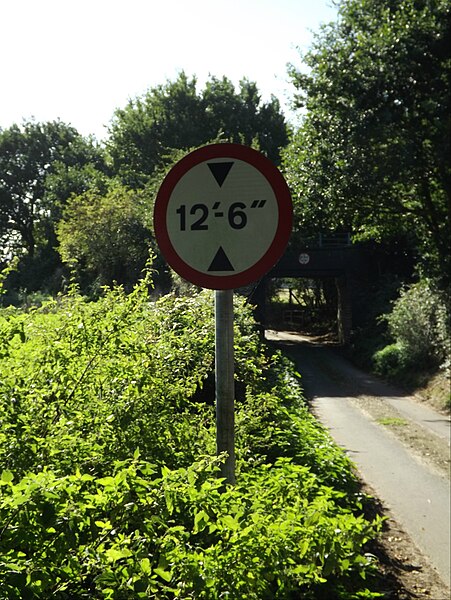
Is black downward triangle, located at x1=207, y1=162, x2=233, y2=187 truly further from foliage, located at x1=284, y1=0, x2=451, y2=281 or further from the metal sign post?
foliage, located at x1=284, y1=0, x2=451, y2=281

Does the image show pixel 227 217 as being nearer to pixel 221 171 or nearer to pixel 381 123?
pixel 221 171

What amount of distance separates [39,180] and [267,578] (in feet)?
172

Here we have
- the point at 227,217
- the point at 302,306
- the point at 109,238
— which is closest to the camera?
the point at 227,217

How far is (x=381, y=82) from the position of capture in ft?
55.5

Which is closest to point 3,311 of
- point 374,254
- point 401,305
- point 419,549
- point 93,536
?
point 93,536

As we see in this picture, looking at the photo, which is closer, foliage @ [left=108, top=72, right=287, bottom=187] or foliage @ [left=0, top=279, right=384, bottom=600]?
foliage @ [left=0, top=279, right=384, bottom=600]

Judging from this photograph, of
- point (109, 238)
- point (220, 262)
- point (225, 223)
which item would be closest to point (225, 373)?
point (220, 262)

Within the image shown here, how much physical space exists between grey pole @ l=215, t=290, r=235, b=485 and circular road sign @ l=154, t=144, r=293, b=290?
160mm

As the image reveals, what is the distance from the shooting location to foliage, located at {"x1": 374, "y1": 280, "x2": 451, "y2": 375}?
62.5 ft

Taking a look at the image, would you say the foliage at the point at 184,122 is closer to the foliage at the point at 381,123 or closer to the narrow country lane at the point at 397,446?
the foliage at the point at 381,123

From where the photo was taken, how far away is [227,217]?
328 centimetres

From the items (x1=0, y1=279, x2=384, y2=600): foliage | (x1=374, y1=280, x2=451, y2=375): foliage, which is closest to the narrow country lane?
(x1=374, y1=280, x2=451, y2=375): foliage

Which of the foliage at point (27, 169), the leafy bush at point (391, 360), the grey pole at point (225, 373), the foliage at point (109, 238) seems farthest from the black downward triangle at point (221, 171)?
the foliage at point (27, 169)

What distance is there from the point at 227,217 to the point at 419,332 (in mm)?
18368
